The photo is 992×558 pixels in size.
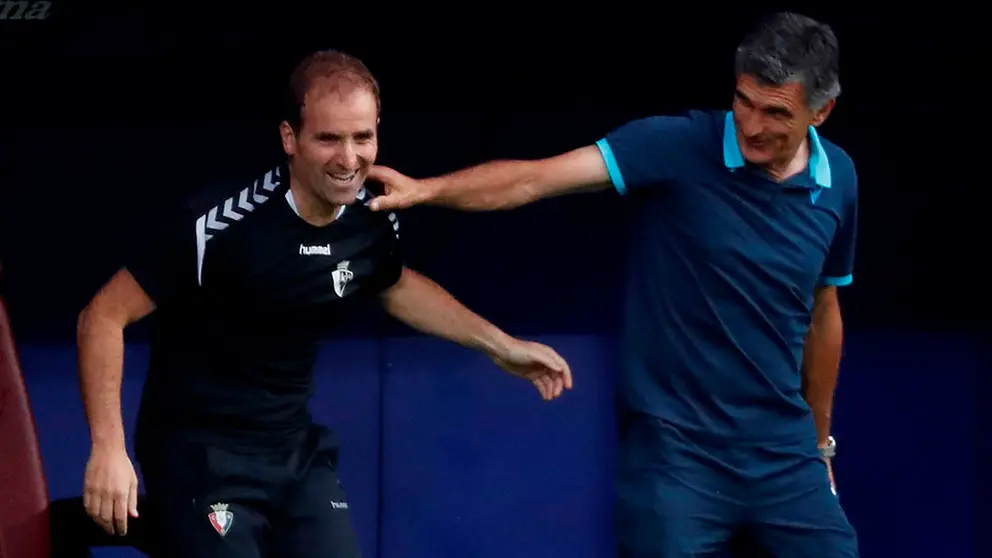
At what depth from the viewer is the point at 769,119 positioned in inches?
122

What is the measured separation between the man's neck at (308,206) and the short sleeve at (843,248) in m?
1.04

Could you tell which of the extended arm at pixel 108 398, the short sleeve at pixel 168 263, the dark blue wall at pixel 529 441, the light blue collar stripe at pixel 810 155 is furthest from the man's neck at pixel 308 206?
the dark blue wall at pixel 529 441

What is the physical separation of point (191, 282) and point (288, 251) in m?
0.21

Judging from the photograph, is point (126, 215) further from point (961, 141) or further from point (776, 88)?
point (961, 141)

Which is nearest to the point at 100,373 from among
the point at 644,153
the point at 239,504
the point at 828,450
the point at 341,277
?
→ the point at 239,504

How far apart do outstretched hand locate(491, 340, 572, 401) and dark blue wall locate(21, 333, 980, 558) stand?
2.87ft

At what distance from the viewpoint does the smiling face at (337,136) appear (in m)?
3.12

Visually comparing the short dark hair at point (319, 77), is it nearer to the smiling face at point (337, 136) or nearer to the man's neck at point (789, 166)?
the smiling face at point (337, 136)

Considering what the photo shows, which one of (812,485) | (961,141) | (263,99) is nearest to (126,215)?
(263,99)

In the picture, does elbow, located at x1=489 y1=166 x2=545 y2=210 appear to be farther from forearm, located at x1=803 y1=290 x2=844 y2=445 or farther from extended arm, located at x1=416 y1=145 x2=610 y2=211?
forearm, located at x1=803 y1=290 x2=844 y2=445

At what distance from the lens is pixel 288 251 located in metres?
3.23

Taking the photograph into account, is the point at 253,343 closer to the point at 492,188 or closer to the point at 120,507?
the point at 120,507

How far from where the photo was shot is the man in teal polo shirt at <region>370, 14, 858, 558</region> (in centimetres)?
312

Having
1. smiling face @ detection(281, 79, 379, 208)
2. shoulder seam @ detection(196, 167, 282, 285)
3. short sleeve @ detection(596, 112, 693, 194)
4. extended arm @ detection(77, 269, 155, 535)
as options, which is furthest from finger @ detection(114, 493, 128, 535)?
short sleeve @ detection(596, 112, 693, 194)
